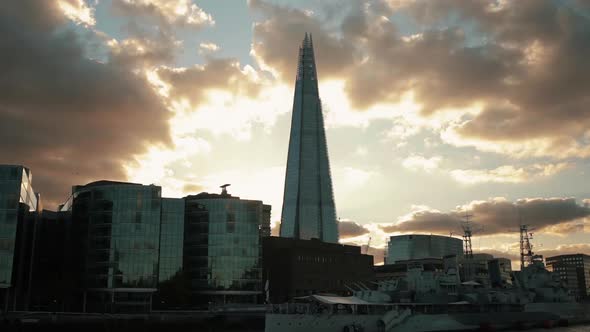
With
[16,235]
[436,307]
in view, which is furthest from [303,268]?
[436,307]

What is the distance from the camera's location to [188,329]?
8331 cm

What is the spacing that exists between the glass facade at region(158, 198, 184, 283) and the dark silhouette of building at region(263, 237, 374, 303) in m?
27.1

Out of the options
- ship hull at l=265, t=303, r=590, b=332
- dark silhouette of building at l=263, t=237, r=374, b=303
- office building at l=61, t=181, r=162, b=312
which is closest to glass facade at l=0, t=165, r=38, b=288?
office building at l=61, t=181, r=162, b=312

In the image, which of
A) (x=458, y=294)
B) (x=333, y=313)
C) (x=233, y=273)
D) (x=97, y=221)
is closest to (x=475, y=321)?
(x=458, y=294)

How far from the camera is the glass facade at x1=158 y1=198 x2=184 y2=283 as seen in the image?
128m

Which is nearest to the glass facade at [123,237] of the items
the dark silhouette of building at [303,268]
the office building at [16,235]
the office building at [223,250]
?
the office building at [16,235]

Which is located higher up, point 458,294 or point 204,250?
point 204,250

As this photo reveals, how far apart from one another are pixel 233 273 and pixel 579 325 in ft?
236

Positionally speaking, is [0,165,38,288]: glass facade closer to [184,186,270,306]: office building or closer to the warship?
[184,186,270,306]: office building

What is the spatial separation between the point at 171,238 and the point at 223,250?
1215 cm

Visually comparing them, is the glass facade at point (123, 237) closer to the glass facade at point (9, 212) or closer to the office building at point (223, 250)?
the office building at point (223, 250)

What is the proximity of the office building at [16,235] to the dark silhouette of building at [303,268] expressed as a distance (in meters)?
56.6

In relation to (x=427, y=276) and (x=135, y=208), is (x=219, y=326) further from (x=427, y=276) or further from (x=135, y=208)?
(x=135, y=208)

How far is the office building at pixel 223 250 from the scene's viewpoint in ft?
431
